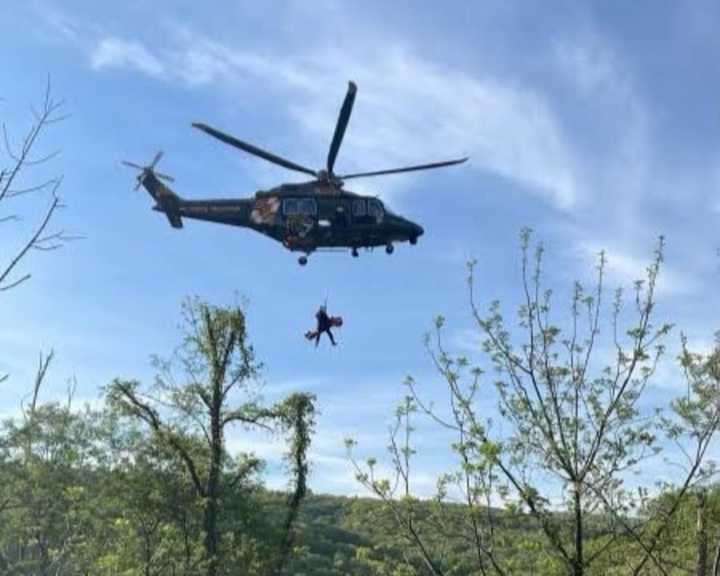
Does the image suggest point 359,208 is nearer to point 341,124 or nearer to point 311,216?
point 311,216

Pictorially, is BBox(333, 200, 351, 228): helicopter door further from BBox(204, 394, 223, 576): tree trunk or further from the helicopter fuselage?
BBox(204, 394, 223, 576): tree trunk

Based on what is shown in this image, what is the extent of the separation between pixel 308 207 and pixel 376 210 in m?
2.39

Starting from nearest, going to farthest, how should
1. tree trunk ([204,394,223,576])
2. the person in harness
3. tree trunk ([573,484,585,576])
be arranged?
tree trunk ([573,484,585,576]) → the person in harness → tree trunk ([204,394,223,576])

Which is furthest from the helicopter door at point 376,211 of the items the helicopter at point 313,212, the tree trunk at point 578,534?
the tree trunk at point 578,534

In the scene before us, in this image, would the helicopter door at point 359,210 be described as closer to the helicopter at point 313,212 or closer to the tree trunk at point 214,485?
the helicopter at point 313,212

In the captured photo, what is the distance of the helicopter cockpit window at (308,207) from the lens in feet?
91.8

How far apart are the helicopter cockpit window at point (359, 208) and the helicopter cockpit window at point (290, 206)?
1.93m

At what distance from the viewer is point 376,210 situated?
2922 cm

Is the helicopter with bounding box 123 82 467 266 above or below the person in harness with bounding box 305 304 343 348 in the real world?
above

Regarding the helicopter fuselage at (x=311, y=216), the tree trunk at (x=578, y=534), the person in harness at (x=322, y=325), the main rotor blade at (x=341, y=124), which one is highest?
the main rotor blade at (x=341, y=124)

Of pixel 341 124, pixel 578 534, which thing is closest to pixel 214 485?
pixel 341 124

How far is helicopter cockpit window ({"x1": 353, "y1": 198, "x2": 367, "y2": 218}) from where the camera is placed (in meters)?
28.8

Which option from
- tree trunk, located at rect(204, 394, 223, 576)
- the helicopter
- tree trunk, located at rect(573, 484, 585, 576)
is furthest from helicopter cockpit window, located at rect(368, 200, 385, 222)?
tree trunk, located at rect(573, 484, 585, 576)

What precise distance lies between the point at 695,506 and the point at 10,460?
40150 mm
